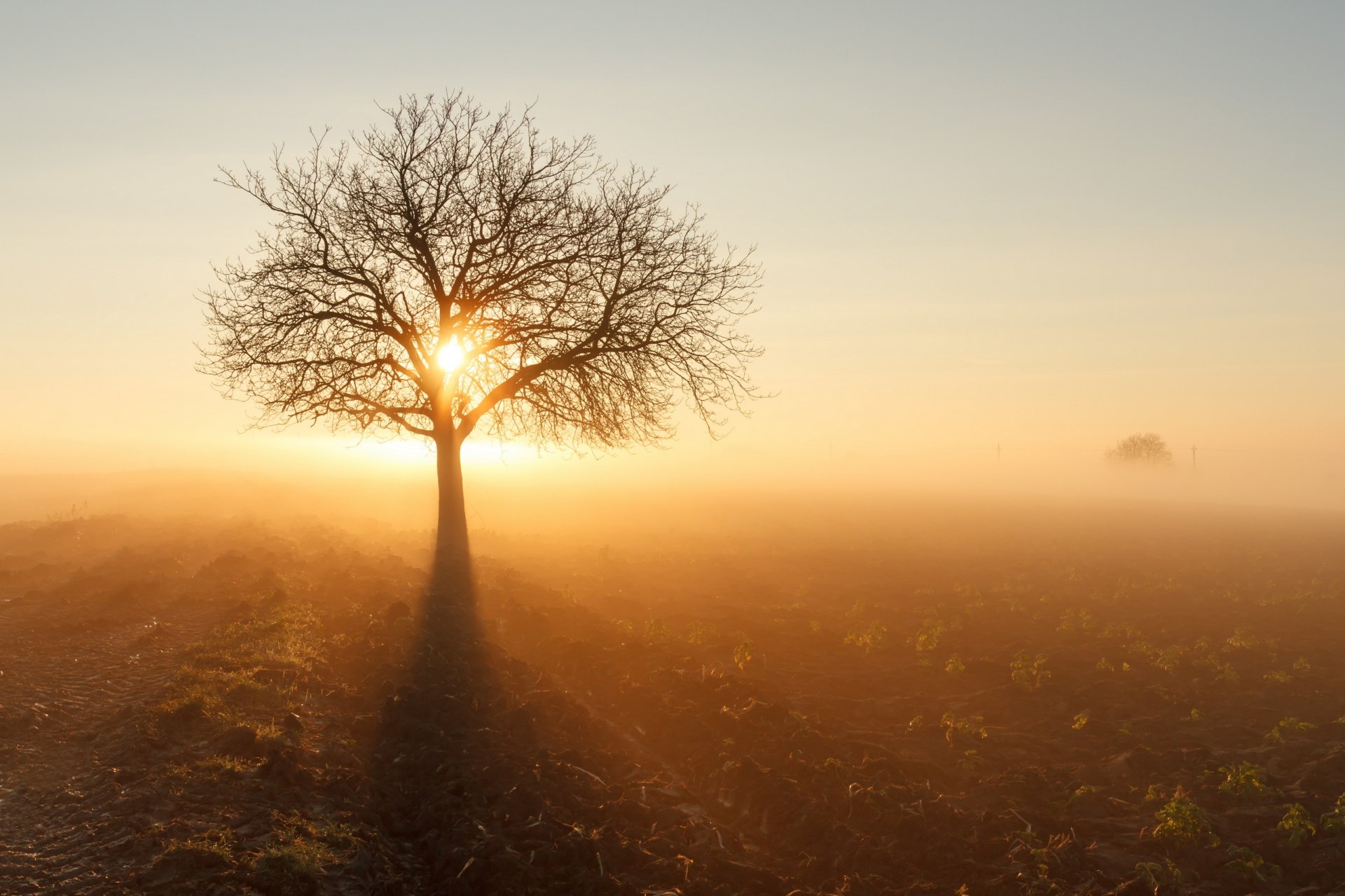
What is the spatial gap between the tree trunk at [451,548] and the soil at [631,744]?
0.68 m

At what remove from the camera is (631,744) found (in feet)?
37.2

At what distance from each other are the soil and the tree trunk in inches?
26.6

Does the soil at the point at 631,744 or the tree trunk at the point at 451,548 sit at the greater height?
the tree trunk at the point at 451,548

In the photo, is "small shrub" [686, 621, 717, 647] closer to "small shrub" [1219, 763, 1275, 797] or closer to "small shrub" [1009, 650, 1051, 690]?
"small shrub" [1009, 650, 1051, 690]

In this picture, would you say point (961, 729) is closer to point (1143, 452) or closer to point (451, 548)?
point (451, 548)

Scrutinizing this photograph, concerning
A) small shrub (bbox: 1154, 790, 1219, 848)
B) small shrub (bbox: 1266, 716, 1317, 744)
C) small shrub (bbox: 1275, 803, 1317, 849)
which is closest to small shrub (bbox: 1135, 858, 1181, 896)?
small shrub (bbox: 1154, 790, 1219, 848)

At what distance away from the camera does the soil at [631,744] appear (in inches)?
304

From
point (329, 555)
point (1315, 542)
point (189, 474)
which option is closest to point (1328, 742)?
point (329, 555)

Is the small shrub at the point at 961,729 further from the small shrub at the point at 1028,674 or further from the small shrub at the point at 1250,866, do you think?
the small shrub at the point at 1250,866

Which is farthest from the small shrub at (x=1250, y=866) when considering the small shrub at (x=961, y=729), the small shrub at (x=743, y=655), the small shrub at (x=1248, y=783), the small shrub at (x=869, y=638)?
the small shrub at (x=869, y=638)

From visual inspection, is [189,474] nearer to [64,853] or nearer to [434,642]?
[434,642]

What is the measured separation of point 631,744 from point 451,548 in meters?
11.4

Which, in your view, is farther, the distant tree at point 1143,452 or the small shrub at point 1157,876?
the distant tree at point 1143,452

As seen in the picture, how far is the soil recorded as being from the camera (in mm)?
7730
